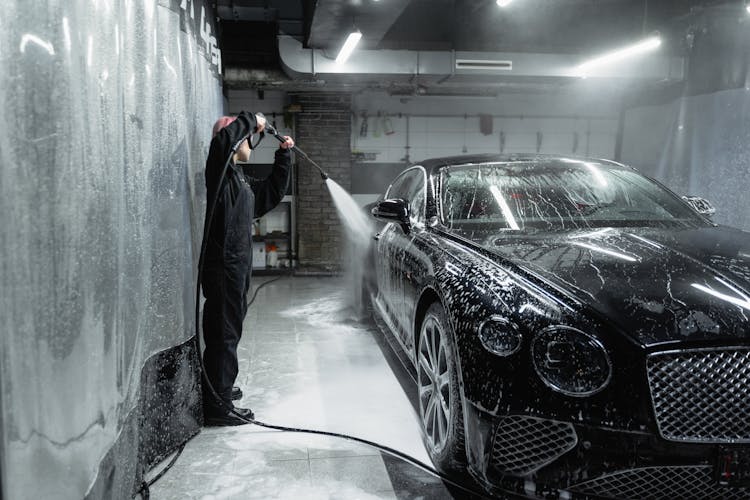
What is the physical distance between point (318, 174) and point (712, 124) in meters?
5.49

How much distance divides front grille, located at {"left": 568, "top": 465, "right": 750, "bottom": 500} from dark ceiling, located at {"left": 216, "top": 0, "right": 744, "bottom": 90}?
6.32 m

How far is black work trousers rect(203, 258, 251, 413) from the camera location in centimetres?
304

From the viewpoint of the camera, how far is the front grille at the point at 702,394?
1741 millimetres

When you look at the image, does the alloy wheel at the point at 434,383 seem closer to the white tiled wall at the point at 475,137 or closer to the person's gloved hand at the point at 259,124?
the person's gloved hand at the point at 259,124

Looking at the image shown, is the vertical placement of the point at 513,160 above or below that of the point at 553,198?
above

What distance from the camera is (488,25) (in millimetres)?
7898

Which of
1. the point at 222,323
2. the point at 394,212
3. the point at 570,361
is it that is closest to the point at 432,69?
the point at 394,212

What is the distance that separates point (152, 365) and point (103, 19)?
4.68 feet

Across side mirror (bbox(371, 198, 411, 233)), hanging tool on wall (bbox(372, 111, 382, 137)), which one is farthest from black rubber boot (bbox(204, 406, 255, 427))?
hanging tool on wall (bbox(372, 111, 382, 137))

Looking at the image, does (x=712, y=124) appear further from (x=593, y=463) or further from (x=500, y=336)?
(x=593, y=463)

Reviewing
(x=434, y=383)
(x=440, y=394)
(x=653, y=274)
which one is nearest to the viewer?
(x=653, y=274)

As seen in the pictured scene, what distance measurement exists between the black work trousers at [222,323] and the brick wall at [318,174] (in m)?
5.78

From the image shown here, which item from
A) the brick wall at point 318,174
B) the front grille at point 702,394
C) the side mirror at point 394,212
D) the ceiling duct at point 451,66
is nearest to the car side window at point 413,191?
the side mirror at point 394,212

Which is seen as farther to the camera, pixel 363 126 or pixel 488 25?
pixel 363 126
